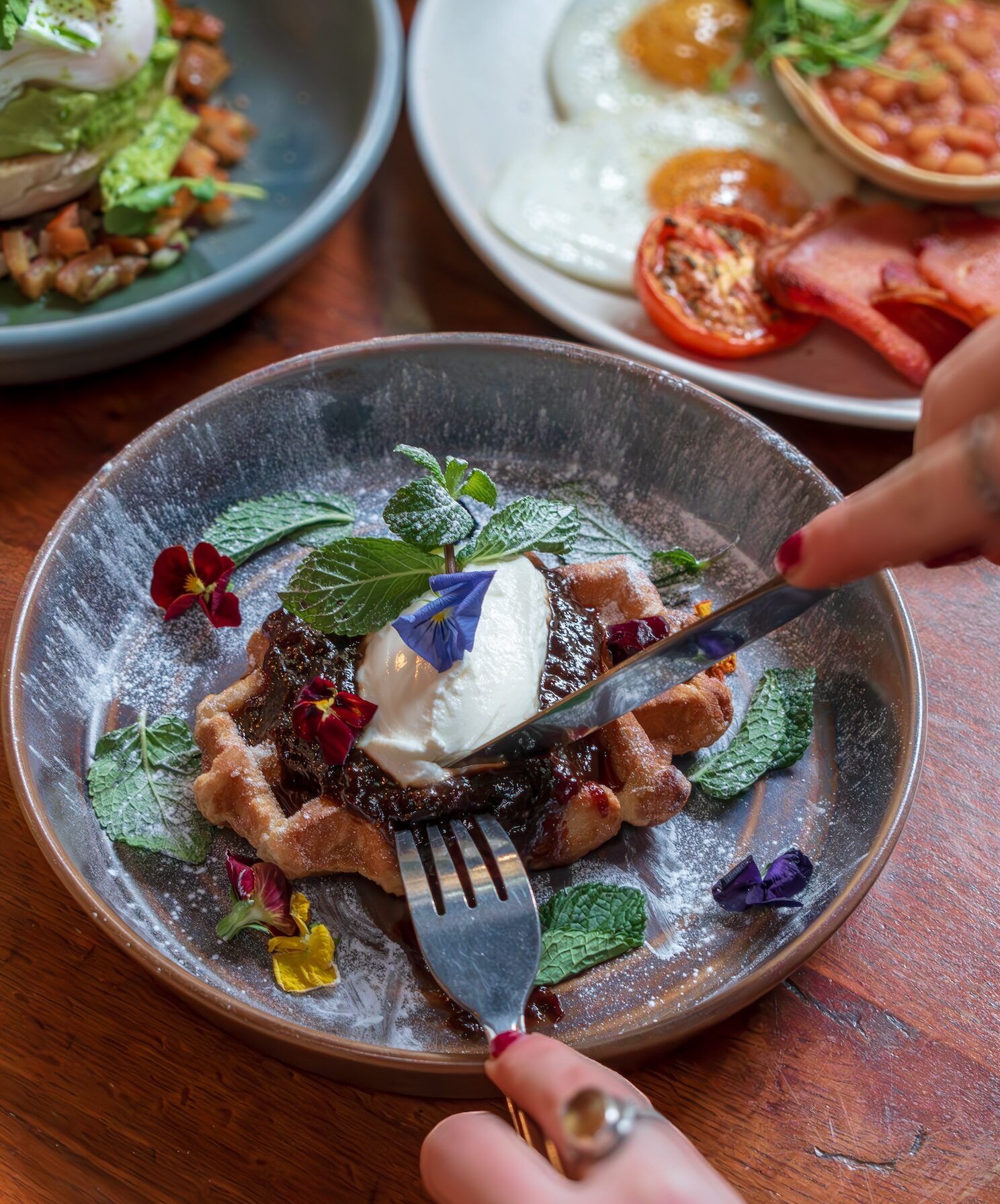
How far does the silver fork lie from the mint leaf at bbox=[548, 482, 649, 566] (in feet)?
2.17

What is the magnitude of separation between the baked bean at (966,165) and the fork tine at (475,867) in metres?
2.31

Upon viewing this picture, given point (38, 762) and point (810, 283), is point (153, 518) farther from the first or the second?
point (810, 283)

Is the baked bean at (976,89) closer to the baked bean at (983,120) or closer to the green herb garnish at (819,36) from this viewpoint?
the baked bean at (983,120)

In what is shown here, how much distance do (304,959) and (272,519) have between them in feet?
2.80

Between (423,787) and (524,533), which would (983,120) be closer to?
(524,533)

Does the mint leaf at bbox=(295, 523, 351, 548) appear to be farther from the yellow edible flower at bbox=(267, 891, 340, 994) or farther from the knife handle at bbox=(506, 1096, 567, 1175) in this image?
the knife handle at bbox=(506, 1096, 567, 1175)

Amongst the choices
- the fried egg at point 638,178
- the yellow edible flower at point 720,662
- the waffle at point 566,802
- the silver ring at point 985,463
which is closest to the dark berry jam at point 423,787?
the waffle at point 566,802

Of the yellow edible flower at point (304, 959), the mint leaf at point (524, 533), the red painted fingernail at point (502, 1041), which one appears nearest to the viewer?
the red painted fingernail at point (502, 1041)

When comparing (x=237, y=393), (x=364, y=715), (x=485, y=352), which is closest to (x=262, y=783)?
(x=364, y=715)

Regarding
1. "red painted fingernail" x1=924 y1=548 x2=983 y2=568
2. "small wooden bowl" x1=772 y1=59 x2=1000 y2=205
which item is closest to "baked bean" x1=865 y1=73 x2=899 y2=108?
"small wooden bowl" x1=772 y1=59 x2=1000 y2=205

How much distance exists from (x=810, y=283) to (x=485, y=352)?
0.90 m

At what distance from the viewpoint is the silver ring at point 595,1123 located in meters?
0.99

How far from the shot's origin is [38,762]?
5.32 ft

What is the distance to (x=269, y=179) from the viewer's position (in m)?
2.89
